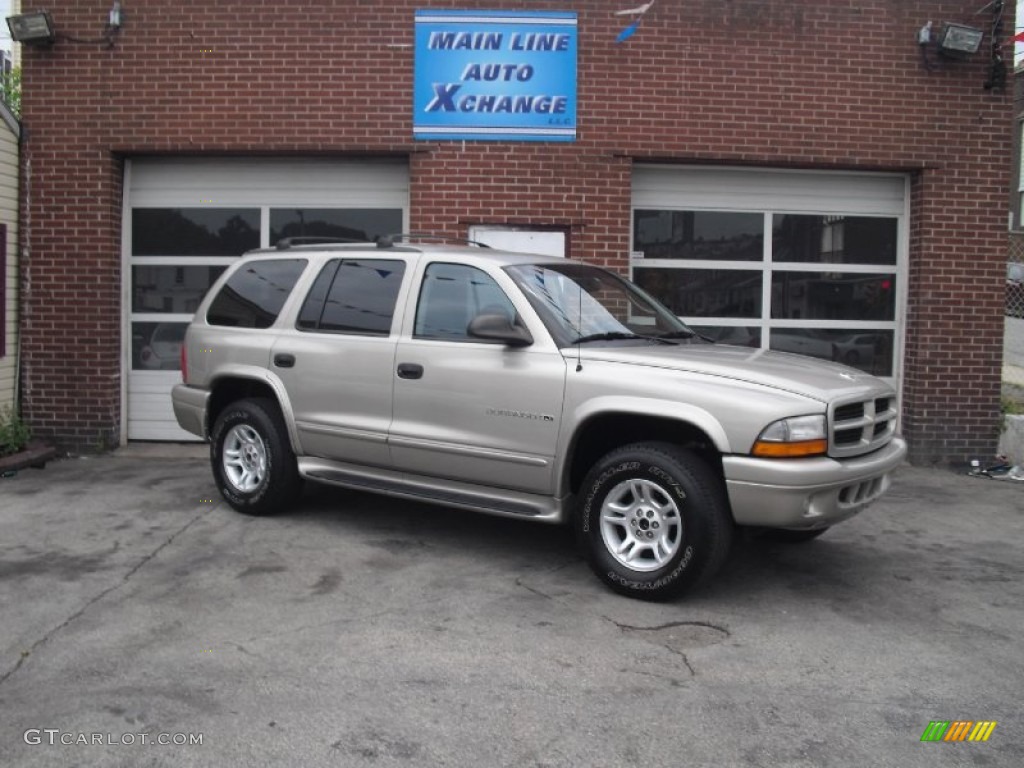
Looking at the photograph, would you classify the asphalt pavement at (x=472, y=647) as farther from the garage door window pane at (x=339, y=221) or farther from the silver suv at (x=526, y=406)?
the garage door window pane at (x=339, y=221)

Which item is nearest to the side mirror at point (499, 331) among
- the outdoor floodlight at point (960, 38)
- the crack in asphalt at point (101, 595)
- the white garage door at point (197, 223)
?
the crack in asphalt at point (101, 595)

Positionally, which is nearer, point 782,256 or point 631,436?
point 631,436

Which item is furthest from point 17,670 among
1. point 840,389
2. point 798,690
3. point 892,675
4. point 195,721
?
point 840,389

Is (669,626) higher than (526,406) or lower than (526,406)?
lower

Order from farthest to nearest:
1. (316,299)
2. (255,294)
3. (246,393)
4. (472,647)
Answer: (246,393) → (255,294) → (316,299) → (472,647)

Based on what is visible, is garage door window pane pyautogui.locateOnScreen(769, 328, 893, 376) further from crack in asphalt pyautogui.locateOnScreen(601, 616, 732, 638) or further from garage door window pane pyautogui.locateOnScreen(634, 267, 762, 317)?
crack in asphalt pyautogui.locateOnScreen(601, 616, 732, 638)

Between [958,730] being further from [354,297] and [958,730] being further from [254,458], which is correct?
[254,458]

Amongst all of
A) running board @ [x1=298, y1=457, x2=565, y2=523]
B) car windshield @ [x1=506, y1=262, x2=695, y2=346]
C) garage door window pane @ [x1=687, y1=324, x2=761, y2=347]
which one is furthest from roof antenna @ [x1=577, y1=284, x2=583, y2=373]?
garage door window pane @ [x1=687, y1=324, x2=761, y2=347]

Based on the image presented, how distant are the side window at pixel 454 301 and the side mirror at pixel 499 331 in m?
0.23

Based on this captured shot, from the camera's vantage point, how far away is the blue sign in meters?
9.39

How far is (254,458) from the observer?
22.4 feet

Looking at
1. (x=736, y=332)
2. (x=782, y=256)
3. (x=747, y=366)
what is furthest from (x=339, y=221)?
(x=747, y=366)

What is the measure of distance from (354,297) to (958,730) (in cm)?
424

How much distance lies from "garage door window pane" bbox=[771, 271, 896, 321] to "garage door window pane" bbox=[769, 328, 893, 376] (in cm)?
16
